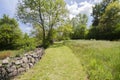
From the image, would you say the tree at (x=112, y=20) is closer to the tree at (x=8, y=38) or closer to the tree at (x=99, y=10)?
the tree at (x=99, y=10)

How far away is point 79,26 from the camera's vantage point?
55344 millimetres

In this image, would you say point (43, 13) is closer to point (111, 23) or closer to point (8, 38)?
point (8, 38)

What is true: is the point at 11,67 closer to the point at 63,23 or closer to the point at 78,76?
the point at 78,76

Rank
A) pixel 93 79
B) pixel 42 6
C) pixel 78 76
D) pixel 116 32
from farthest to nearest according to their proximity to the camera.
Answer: pixel 116 32, pixel 42 6, pixel 78 76, pixel 93 79

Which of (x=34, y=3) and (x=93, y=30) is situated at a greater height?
(x=34, y=3)

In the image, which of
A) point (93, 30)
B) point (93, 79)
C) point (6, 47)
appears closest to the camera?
point (93, 79)

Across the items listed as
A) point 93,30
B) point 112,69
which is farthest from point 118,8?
point 112,69

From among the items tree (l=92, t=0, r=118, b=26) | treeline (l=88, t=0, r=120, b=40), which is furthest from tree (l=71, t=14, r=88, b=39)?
A: treeline (l=88, t=0, r=120, b=40)

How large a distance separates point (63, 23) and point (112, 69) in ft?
72.1

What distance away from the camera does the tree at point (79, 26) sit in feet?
170

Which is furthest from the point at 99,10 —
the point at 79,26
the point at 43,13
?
the point at 43,13

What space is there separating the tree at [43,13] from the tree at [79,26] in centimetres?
2136

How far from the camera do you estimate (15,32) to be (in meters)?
32.6


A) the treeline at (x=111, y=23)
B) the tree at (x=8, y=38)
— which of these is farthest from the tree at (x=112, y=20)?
the tree at (x=8, y=38)
